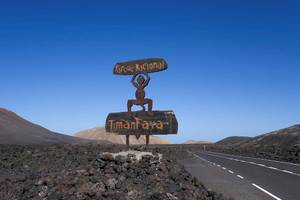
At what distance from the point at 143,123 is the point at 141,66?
393cm

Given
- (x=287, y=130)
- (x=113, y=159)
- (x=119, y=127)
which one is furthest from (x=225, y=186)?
(x=287, y=130)

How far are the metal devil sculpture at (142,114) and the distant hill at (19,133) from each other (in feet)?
136

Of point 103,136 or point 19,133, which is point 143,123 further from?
point 103,136

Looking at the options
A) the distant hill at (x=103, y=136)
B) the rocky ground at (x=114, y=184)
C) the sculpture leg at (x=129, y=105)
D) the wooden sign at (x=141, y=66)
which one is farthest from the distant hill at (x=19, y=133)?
the distant hill at (x=103, y=136)

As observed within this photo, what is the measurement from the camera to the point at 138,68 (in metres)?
31.0

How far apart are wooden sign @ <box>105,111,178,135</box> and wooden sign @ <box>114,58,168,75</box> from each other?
2938 mm

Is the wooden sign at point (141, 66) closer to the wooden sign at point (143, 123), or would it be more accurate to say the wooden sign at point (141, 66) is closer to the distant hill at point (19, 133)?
the wooden sign at point (143, 123)

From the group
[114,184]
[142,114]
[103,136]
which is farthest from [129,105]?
[103,136]

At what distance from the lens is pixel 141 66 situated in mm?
30750

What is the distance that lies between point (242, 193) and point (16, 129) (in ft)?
255

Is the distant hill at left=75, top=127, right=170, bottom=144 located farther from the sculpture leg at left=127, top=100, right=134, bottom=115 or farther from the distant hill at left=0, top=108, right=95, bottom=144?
the sculpture leg at left=127, top=100, right=134, bottom=115

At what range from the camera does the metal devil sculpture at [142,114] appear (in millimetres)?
30266

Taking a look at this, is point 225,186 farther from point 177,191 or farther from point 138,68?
point 138,68

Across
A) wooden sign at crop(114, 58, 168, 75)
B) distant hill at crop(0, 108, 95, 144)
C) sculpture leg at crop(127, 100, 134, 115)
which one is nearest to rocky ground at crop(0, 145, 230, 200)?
wooden sign at crop(114, 58, 168, 75)
